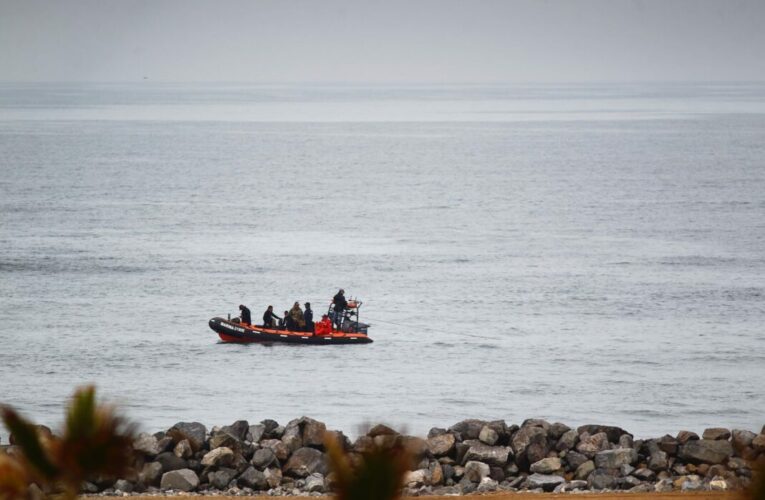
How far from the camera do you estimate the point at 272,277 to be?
164 feet

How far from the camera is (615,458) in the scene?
17.1 m

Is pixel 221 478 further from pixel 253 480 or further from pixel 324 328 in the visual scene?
pixel 324 328

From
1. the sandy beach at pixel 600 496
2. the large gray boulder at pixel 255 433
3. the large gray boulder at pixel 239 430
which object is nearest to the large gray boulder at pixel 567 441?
the sandy beach at pixel 600 496

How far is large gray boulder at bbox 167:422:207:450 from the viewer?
693 inches

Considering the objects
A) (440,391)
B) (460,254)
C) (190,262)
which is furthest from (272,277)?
(440,391)

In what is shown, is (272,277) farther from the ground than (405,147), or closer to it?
closer to it

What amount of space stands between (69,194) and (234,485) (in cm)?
6856

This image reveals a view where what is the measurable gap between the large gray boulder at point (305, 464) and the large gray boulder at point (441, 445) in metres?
1.48

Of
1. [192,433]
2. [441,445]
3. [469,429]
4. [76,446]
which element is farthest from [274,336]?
[76,446]

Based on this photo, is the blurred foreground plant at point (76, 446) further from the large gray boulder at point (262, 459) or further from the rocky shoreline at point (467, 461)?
the large gray boulder at point (262, 459)

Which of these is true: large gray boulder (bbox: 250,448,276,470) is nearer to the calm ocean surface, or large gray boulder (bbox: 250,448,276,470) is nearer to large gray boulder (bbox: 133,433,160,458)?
large gray boulder (bbox: 133,433,160,458)

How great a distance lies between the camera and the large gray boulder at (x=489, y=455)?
17250 mm

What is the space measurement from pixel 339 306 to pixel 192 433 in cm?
2077

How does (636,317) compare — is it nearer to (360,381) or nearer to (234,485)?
(360,381)
